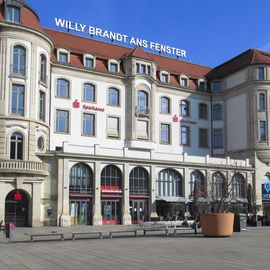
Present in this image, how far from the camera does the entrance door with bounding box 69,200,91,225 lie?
1874 inches

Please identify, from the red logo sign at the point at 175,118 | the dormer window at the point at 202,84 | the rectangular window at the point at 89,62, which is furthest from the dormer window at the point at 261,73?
the rectangular window at the point at 89,62

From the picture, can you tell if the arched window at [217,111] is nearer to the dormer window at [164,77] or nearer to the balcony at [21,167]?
the dormer window at [164,77]

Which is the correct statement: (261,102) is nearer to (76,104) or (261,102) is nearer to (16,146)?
(76,104)

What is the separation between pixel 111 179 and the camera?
165ft

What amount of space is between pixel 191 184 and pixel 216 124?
14.0 metres

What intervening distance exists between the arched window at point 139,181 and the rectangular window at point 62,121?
8933 millimetres

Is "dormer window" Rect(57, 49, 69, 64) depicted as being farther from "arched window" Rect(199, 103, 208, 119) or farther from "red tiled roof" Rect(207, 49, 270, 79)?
"red tiled roof" Rect(207, 49, 270, 79)

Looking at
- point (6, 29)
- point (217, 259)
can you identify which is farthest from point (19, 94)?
point (217, 259)

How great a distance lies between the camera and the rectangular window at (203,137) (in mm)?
65188

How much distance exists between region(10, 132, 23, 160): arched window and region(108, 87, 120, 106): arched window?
572 inches

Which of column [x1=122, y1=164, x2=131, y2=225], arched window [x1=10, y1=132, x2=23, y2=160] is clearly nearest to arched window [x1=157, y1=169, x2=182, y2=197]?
column [x1=122, y1=164, x2=131, y2=225]

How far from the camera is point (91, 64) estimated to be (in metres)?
56.9

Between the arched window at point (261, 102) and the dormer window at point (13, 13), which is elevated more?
the dormer window at point (13, 13)

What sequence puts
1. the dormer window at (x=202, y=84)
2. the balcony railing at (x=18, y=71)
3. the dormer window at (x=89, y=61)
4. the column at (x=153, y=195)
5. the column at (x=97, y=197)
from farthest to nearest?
1. the dormer window at (x=202, y=84)
2. the dormer window at (x=89, y=61)
3. the column at (x=153, y=195)
4. the column at (x=97, y=197)
5. the balcony railing at (x=18, y=71)
